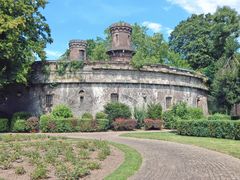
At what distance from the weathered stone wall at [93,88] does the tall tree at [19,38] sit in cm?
337

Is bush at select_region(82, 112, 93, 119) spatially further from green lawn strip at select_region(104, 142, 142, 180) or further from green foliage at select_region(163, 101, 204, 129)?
green lawn strip at select_region(104, 142, 142, 180)

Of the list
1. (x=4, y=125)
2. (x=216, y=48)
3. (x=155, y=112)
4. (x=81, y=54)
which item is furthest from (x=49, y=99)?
(x=216, y=48)

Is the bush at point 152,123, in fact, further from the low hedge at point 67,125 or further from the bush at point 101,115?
the low hedge at point 67,125

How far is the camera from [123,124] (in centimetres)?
2783

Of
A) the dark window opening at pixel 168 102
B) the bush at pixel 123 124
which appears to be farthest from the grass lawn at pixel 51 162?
the dark window opening at pixel 168 102

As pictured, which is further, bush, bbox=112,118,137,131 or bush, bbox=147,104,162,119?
bush, bbox=147,104,162,119

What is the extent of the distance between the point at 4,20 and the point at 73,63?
7878mm

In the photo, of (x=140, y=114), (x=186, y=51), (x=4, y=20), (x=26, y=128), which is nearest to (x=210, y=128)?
(x=140, y=114)

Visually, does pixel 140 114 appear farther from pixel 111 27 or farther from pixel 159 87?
pixel 111 27

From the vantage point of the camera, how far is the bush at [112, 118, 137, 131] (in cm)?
2780

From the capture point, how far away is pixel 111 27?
1657 inches

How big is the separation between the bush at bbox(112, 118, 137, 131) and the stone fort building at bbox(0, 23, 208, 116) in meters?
3.49

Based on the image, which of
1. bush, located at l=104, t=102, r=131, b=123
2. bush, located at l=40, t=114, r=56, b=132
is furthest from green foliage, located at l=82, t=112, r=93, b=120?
bush, located at l=40, t=114, r=56, b=132

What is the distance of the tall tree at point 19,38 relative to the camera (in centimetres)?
2517
